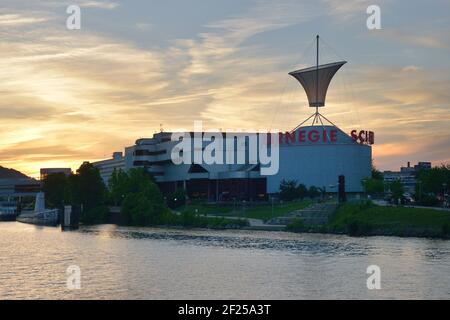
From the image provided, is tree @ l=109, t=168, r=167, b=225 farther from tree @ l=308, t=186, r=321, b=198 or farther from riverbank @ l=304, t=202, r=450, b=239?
riverbank @ l=304, t=202, r=450, b=239

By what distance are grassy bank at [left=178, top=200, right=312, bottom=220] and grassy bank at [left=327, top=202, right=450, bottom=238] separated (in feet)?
75.6

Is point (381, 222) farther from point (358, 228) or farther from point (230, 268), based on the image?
point (230, 268)

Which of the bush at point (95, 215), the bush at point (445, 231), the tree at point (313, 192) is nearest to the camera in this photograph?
the bush at point (445, 231)

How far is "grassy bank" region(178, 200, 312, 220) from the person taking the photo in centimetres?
15375

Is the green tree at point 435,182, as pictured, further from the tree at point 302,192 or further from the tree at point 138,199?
the tree at point 138,199

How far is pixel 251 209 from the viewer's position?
17050cm

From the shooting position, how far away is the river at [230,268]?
54906mm

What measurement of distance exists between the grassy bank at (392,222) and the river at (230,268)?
5460 mm

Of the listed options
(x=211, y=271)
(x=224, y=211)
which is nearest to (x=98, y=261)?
(x=211, y=271)

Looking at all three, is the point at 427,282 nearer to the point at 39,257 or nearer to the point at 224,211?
the point at 39,257

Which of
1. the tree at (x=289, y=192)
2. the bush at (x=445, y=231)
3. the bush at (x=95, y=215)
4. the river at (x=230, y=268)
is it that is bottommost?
the river at (x=230, y=268)

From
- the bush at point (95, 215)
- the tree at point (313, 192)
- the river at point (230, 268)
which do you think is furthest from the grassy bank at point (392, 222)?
the bush at point (95, 215)

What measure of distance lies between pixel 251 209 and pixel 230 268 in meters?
101
